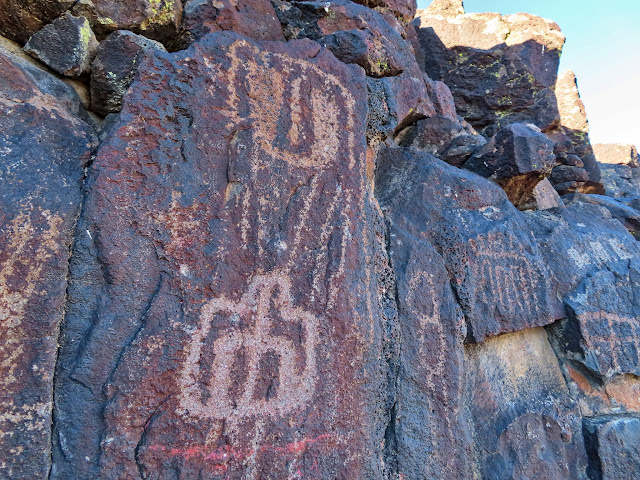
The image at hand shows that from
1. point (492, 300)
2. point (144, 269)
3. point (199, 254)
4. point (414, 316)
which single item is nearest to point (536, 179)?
point (492, 300)

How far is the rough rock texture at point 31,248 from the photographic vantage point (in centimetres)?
117

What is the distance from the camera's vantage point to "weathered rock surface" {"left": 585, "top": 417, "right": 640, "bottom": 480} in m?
2.08

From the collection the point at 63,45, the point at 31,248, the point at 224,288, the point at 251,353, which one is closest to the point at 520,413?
the point at 251,353

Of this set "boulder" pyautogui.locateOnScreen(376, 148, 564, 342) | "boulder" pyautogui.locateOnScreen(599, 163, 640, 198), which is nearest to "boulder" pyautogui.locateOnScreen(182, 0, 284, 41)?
"boulder" pyautogui.locateOnScreen(376, 148, 564, 342)

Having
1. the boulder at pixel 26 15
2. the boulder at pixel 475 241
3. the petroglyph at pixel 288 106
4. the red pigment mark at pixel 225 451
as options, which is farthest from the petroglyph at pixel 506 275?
the boulder at pixel 26 15

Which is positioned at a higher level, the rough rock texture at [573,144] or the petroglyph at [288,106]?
the petroglyph at [288,106]

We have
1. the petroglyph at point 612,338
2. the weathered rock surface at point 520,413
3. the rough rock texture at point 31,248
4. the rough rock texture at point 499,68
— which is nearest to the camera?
the rough rock texture at point 31,248

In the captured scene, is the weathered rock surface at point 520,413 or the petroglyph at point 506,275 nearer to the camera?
the weathered rock surface at point 520,413

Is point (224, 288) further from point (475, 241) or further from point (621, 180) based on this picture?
point (621, 180)

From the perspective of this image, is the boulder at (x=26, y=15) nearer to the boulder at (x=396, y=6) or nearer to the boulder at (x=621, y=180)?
the boulder at (x=396, y=6)

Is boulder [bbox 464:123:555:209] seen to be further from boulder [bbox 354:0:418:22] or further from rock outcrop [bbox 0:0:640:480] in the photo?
boulder [bbox 354:0:418:22]

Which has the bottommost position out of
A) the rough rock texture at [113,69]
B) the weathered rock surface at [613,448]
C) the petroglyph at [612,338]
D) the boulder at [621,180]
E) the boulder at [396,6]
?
the boulder at [621,180]

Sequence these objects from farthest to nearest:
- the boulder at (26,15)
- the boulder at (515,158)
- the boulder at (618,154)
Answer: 1. the boulder at (618,154)
2. the boulder at (515,158)
3. the boulder at (26,15)

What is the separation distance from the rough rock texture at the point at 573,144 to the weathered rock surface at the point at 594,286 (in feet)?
5.45
